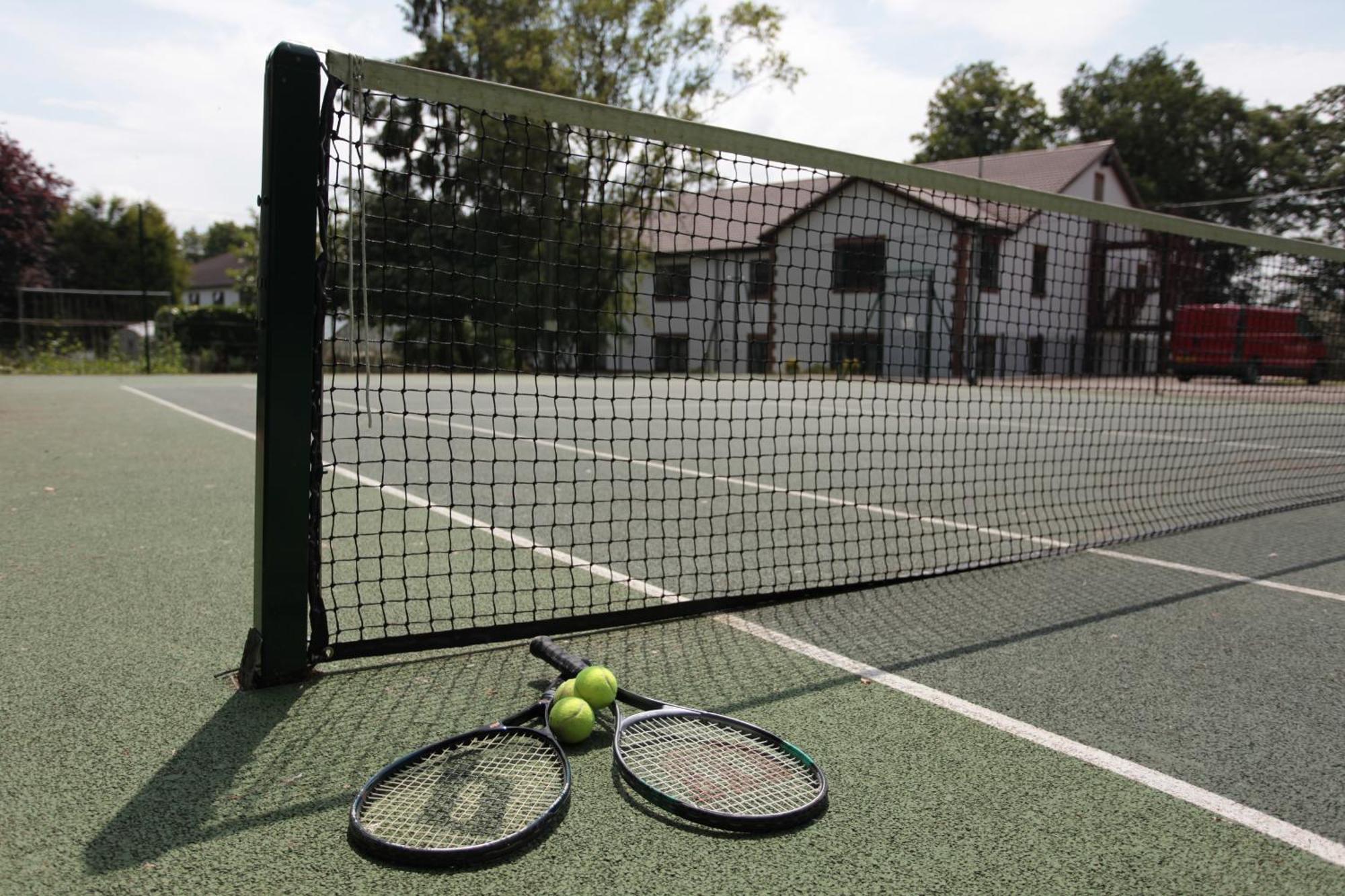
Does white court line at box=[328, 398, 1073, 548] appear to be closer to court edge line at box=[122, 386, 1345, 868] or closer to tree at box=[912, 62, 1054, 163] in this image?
court edge line at box=[122, 386, 1345, 868]

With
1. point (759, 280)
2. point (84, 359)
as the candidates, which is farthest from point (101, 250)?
point (759, 280)

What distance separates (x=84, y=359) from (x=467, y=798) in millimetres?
33793

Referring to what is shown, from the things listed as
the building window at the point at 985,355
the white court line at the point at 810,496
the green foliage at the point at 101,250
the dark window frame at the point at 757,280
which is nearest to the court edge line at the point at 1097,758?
the white court line at the point at 810,496

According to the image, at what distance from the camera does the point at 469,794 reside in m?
2.57

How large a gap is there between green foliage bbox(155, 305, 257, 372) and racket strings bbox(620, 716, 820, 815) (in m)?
31.2

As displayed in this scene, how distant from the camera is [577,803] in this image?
2.62 meters

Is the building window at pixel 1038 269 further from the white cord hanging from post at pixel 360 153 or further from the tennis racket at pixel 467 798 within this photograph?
the tennis racket at pixel 467 798

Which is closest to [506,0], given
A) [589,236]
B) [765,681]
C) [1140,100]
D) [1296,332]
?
[589,236]

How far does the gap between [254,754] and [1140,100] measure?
2442 inches

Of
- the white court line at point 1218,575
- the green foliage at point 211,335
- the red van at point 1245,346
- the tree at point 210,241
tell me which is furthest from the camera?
the tree at point 210,241

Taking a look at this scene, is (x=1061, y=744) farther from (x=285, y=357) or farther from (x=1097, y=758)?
(x=285, y=357)

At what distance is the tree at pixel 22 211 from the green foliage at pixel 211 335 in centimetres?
415

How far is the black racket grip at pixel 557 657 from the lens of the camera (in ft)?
11.0

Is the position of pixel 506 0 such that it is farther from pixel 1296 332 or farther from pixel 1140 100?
pixel 1140 100
